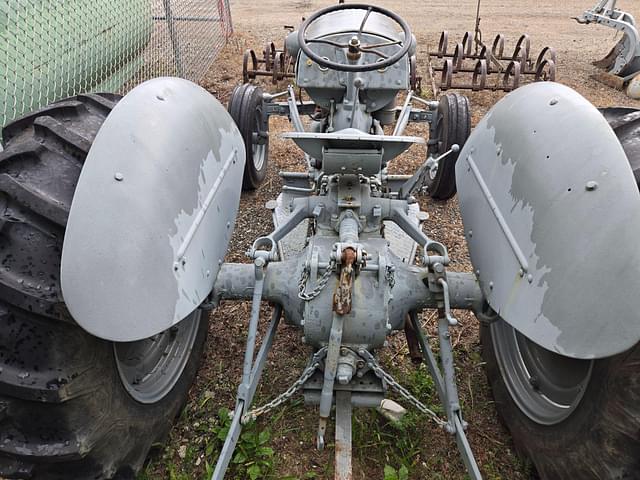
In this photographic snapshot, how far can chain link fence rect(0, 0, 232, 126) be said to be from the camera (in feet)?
10.3

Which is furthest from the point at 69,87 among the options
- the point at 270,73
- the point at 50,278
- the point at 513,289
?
the point at 513,289

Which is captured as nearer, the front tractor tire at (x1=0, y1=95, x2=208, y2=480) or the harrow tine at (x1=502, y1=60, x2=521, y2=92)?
the front tractor tire at (x1=0, y1=95, x2=208, y2=480)

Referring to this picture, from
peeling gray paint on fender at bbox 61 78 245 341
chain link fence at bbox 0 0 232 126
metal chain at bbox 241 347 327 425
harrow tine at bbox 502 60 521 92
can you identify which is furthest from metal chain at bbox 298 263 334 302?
harrow tine at bbox 502 60 521 92

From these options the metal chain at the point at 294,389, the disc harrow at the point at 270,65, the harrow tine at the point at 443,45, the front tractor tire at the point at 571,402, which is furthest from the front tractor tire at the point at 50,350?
the harrow tine at the point at 443,45

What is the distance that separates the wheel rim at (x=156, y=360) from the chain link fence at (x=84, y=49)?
6.32ft

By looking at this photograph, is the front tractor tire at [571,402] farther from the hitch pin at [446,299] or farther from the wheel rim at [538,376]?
the hitch pin at [446,299]

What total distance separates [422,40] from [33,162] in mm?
7563

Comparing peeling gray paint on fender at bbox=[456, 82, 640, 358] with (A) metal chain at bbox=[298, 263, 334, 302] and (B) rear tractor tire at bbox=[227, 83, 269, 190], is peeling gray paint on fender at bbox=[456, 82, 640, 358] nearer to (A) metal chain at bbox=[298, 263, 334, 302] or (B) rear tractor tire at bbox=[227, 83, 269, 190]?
(A) metal chain at bbox=[298, 263, 334, 302]

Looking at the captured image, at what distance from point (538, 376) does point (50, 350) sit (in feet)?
5.58

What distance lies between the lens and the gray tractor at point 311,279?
135 cm

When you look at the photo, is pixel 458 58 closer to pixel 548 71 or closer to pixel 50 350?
pixel 548 71

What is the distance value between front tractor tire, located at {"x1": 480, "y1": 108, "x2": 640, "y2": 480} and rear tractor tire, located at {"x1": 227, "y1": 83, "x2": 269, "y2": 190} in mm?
2100

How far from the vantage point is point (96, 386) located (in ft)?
5.06

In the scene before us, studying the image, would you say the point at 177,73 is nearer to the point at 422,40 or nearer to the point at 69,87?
the point at 69,87
